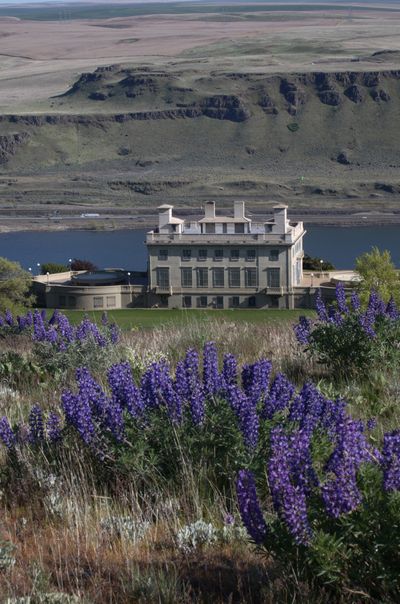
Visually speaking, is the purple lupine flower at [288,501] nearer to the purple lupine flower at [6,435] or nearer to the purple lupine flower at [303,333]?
the purple lupine flower at [6,435]

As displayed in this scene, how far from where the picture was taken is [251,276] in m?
44.5

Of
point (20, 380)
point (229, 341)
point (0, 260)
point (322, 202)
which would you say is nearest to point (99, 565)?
point (20, 380)

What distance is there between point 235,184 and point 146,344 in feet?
349

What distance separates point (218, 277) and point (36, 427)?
39196mm

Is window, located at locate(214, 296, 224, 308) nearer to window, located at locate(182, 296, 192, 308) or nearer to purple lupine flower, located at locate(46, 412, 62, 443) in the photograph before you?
window, located at locate(182, 296, 192, 308)

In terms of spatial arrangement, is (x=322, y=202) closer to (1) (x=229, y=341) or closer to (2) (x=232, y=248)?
(2) (x=232, y=248)

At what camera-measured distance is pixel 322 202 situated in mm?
107750

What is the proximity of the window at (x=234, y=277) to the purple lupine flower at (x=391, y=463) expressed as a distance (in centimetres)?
4051

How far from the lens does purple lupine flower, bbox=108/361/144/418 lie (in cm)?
519

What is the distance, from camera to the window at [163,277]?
44625 mm

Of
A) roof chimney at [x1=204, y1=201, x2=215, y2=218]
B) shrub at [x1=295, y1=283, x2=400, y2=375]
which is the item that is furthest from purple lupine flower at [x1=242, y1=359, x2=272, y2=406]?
roof chimney at [x1=204, y1=201, x2=215, y2=218]

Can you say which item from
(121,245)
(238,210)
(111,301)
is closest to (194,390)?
(111,301)

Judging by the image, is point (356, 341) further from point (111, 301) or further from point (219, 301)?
point (219, 301)

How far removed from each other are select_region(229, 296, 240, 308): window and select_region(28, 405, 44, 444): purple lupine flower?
127ft
